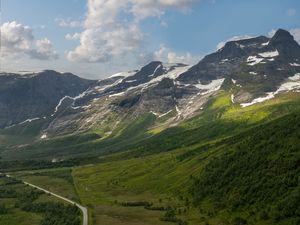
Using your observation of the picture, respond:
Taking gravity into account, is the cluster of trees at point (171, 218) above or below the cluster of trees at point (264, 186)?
below

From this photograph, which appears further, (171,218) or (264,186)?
(171,218)

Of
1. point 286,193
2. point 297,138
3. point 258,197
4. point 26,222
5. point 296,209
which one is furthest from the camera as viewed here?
point 297,138

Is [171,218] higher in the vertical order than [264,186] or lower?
lower

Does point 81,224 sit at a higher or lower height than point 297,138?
lower

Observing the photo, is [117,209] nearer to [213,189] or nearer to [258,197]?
[213,189]

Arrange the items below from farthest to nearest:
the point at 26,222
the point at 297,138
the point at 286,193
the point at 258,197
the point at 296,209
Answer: the point at 297,138 < the point at 26,222 < the point at 258,197 < the point at 286,193 < the point at 296,209

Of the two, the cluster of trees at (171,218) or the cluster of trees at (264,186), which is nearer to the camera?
the cluster of trees at (264,186)

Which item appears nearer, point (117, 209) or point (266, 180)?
point (266, 180)

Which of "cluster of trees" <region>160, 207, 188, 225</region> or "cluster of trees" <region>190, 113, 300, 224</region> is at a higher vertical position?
"cluster of trees" <region>190, 113, 300, 224</region>

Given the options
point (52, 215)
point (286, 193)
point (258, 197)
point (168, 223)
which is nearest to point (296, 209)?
point (286, 193)

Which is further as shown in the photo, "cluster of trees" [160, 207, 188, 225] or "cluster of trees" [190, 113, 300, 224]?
"cluster of trees" [160, 207, 188, 225]
